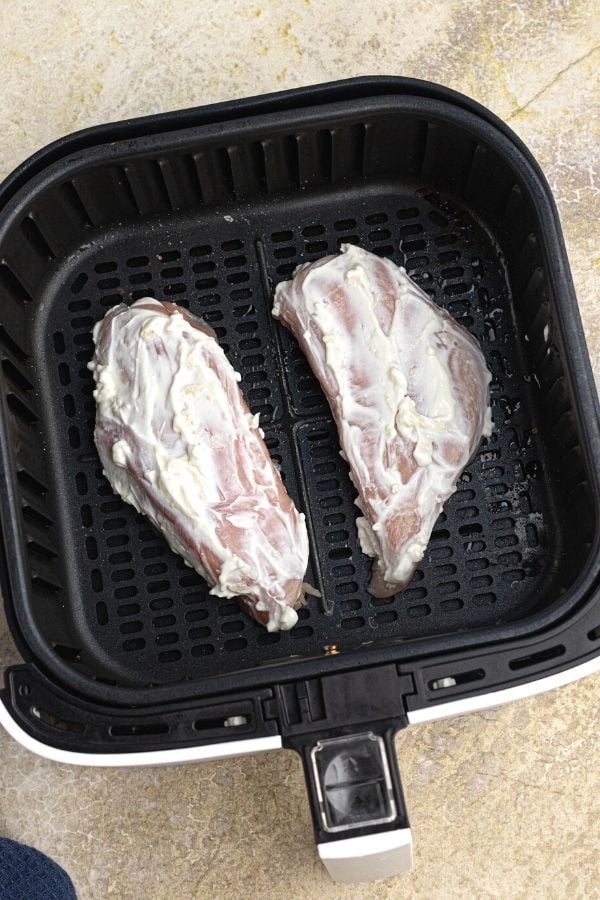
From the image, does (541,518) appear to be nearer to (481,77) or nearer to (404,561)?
(404,561)

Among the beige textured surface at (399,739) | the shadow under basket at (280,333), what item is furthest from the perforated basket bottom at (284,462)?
the beige textured surface at (399,739)

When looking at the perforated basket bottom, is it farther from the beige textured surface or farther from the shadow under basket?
the beige textured surface

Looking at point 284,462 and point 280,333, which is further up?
point 280,333

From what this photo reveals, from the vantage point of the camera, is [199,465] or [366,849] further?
[199,465]

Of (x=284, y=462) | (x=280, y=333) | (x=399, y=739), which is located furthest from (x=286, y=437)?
(x=399, y=739)

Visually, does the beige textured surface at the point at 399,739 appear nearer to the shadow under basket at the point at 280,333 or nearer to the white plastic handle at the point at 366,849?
the shadow under basket at the point at 280,333

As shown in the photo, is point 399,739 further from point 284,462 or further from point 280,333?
point 280,333

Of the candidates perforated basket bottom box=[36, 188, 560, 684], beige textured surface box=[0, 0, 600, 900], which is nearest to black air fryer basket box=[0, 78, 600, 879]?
perforated basket bottom box=[36, 188, 560, 684]

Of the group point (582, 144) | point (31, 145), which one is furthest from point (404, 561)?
point (31, 145)
